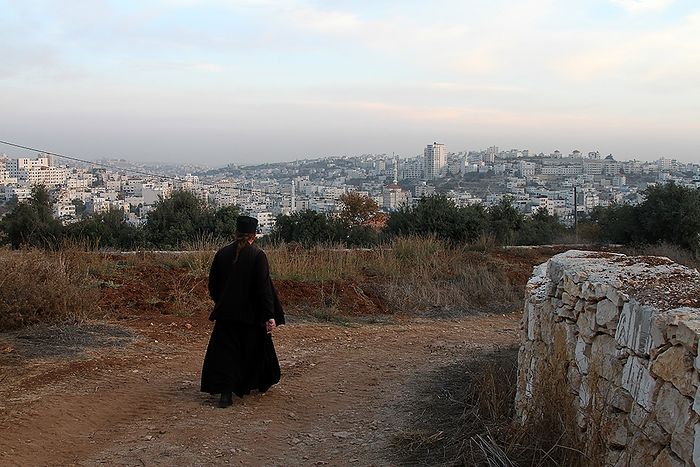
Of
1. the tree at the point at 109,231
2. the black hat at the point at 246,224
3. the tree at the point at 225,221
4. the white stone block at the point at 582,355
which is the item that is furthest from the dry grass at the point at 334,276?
the tree at the point at 109,231

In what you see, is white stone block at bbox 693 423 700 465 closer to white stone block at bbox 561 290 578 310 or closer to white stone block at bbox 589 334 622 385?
white stone block at bbox 589 334 622 385

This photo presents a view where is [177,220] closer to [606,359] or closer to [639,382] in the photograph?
[606,359]

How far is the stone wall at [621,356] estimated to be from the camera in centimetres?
312

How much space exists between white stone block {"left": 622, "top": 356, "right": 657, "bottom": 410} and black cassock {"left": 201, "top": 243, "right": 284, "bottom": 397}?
3338mm

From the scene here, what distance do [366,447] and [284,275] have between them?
22.7ft

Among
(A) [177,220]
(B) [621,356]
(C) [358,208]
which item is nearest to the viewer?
(B) [621,356]

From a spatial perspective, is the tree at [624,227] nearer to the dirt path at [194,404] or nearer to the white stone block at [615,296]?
the dirt path at [194,404]

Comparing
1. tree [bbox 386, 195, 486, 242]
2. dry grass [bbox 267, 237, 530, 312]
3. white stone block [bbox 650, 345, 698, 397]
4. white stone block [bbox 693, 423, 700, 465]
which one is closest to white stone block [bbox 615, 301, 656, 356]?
white stone block [bbox 650, 345, 698, 397]

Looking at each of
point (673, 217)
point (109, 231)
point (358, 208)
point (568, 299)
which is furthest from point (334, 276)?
point (358, 208)

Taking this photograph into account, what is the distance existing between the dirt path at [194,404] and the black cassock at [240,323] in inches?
9.1

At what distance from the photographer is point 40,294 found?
8.55 m

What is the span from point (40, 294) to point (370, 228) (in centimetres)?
1533

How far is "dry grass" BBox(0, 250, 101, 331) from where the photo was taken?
8391 mm

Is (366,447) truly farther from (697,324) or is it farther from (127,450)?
(697,324)
